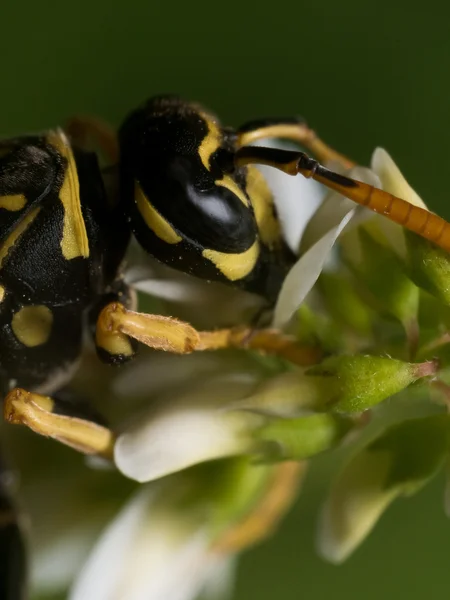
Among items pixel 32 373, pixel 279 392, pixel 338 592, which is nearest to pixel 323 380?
pixel 279 392

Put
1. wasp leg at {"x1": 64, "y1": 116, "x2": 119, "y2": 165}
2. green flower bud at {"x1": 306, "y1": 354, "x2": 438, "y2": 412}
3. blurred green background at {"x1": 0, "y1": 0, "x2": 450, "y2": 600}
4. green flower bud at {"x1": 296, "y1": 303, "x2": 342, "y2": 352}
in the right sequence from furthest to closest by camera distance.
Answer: blurred green background at {"x1": 0, "y1": 0, "x2": 450, "y2": 600}, wasp leg at {"x1": 64, "y1": 116, "x2": 119, "y2": 165}, green flower bud at {"x1": 296, "y1": 303, "x2": 342, "y2": 352}, green flower bud at {"x1": 306, "y1": 354, "x2": 438, "y2": 412}

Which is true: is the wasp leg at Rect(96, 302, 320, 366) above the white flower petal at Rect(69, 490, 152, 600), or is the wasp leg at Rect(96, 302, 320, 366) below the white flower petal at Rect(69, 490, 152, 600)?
above

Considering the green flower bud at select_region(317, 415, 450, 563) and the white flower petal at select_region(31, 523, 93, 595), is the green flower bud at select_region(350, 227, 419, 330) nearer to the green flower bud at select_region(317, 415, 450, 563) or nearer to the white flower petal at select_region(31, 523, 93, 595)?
the green flower bud at select_region(317, 415, 450, 563)

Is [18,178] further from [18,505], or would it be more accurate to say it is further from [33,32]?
[33,32]

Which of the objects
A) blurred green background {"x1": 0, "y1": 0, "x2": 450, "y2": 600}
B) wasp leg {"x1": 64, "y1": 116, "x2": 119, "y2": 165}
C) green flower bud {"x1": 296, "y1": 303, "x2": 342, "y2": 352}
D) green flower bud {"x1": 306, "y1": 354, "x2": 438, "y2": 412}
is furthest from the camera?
blurred green background {"x1": 0, "y1": 0, "x2": 450, "y2": 600}

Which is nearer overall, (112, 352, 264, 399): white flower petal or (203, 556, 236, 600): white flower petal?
(112, 352, 264, 399): white flower petal

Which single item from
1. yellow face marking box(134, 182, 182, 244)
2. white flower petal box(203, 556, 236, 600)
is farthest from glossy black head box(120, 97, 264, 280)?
white flower petal box(203, 556, 236, 600)

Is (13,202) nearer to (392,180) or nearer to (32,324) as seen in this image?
(32,324)
